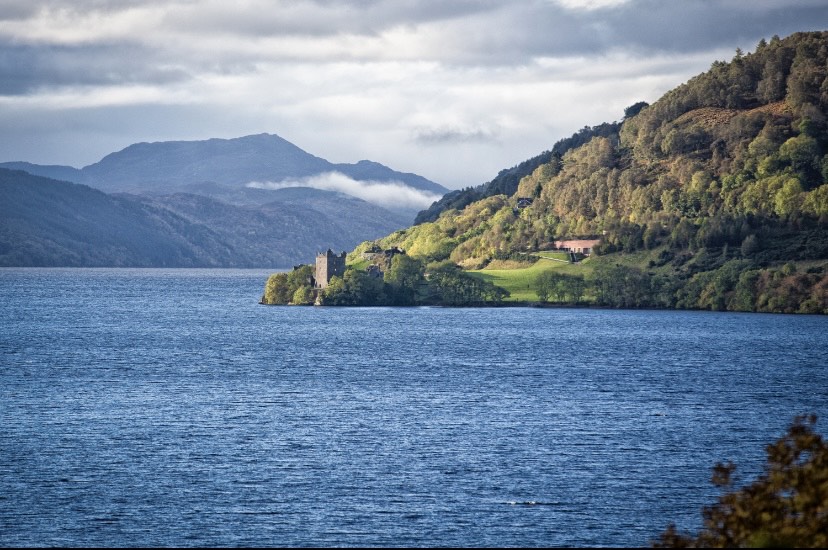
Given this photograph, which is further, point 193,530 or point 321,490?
point 321,490

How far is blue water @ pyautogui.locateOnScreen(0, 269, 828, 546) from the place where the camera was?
4572 centimetres

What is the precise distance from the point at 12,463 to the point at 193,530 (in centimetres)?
1556

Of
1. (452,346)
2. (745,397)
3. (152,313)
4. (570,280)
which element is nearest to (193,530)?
(745,397)

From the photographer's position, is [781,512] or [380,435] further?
[380,435]

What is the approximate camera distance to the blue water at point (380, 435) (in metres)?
45.7

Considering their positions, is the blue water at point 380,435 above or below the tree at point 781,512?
below

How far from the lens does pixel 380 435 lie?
6488 cm

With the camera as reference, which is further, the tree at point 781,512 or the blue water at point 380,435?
the blue water at point 380,435

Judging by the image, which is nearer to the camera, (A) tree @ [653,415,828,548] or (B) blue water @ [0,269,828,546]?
(A) tree @ [653,415,828,548]

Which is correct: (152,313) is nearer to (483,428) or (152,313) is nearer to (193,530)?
(483,428)

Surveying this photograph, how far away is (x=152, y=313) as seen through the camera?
184 m

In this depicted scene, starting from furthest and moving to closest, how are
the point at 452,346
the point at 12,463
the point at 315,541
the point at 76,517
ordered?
the point at 452,346 < the point at 12,463 < the point at 76,517 < the point at 315,541

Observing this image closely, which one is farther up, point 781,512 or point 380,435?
point 781,512

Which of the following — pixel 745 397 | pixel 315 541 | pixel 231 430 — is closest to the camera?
pixel 315 541
